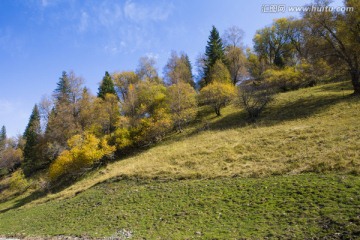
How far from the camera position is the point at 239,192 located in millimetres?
15523

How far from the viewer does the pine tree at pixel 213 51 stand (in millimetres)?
60531

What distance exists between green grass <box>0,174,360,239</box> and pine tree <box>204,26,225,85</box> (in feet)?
145

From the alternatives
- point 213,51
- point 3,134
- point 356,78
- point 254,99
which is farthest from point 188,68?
point 3,134

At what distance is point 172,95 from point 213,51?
23.4 meters

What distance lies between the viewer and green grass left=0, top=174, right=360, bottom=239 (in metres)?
10.7

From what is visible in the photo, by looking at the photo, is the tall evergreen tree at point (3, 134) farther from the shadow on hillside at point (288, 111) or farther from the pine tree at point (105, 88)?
the shadow on hillside at point (288, 111)

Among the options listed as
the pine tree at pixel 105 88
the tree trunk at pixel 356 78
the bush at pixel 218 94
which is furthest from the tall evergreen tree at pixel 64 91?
the tree trunk at pixel 356 78

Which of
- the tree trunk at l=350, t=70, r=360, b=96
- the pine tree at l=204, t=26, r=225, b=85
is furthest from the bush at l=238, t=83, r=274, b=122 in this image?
the pine tree at l=204, t=26, r=225, b=85

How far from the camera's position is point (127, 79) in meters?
71.4

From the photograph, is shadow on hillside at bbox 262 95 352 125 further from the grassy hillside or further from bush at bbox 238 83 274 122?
the grassy hillside

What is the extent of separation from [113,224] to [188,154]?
40.5 feet

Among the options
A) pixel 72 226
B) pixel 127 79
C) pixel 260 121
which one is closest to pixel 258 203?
pixel 72 226

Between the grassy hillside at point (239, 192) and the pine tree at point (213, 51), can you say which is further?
the pine tree at point (213, 51)

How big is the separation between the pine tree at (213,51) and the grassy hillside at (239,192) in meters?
33.4
